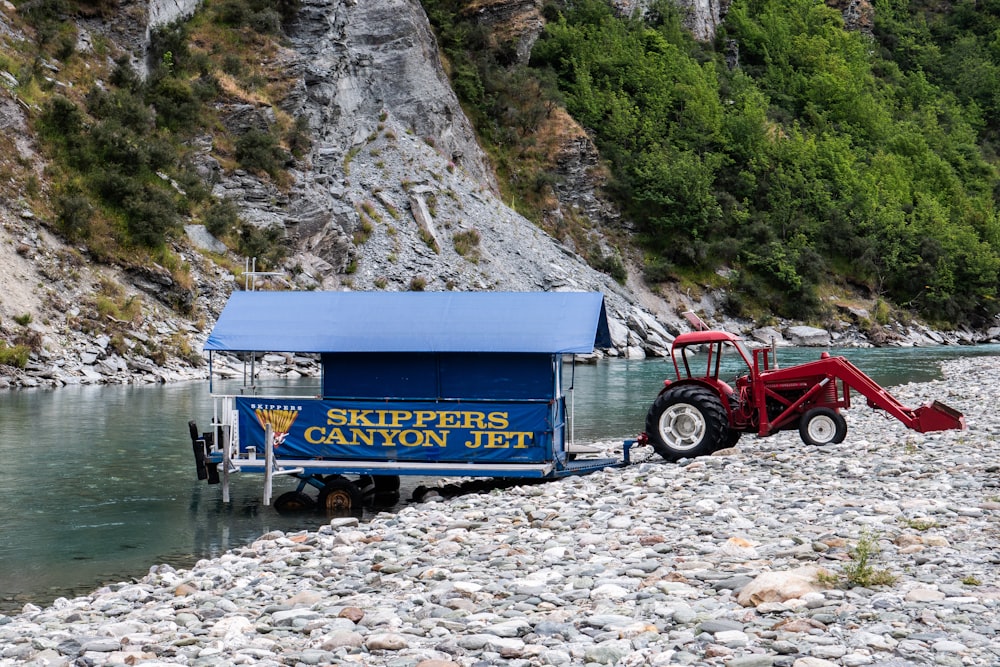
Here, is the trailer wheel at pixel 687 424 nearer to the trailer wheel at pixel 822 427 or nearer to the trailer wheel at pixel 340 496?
the trailer wheel at pixel 822 427

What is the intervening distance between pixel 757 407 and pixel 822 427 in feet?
3.88

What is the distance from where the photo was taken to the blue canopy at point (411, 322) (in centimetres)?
1572

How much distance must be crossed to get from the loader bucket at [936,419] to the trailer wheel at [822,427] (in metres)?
1.43

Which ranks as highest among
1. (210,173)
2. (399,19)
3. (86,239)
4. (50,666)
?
(399,19)

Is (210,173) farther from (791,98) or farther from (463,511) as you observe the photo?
(791,98)

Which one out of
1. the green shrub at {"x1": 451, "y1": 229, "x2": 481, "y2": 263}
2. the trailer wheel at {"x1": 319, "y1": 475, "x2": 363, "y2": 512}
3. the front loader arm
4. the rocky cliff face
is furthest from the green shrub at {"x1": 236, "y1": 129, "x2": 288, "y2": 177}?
the front loader arm

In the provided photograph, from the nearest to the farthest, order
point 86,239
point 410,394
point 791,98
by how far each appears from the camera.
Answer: point 410,394 → point 86,239 → point 791,98

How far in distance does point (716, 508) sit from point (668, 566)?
275 cm

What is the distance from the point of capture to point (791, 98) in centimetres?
10375

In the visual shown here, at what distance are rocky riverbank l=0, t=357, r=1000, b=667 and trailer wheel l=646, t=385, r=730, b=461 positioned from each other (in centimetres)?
236

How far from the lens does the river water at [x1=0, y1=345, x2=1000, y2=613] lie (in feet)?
40.5

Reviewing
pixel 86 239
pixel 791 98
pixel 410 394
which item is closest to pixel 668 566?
pixel 410 394

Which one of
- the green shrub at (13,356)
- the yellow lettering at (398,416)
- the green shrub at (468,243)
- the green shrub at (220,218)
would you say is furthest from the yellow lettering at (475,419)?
the green shrub at (468,243)

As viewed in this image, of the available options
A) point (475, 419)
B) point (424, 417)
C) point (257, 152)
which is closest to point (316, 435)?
point (424, 417)
